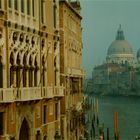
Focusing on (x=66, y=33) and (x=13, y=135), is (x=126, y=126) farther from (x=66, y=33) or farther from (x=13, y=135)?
(x=13, y=135)

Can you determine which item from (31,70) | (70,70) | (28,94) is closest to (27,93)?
(28,94)

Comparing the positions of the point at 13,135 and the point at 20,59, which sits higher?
the point at 20,59

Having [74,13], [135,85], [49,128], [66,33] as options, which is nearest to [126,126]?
[74,13]

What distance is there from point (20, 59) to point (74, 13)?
12323 millimetres

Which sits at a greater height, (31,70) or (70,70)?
(70,70)

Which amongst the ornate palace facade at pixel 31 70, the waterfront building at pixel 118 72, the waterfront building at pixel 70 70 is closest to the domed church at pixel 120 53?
the waterfront building at pixel 118 72

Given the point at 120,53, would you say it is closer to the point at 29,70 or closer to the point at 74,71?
the point at 74,71

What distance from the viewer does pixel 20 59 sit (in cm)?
1847

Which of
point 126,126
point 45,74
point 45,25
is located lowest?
point 126,126

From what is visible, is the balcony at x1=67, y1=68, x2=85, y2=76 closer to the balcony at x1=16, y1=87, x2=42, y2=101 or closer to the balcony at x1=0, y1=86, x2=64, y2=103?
the balcony at x1=0, y1=86, x2=64, y2=103

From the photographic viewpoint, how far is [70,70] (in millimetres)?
27594

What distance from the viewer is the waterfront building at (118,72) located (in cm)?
16438

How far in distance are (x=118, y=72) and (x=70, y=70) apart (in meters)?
145

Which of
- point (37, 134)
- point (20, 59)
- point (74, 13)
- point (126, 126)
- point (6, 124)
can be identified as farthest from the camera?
point (126, 126)
